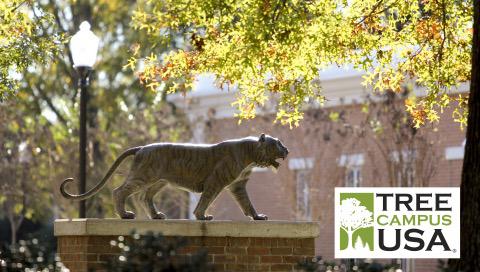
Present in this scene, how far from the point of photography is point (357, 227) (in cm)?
1502

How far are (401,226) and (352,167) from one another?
1364 cm

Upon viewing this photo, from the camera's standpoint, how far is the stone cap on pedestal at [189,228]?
12.5 meters

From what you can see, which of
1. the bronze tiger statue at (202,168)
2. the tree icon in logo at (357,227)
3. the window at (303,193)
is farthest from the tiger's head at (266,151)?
the window at (303,193)

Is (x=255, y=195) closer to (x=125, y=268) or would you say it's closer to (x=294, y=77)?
(x=294, y=77)

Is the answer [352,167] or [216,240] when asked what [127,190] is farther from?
[352,167]

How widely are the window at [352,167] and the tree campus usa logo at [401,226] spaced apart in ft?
38.3

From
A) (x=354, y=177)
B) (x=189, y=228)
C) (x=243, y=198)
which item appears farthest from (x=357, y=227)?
(x=354, y=177)

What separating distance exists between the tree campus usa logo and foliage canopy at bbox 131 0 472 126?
110 cm

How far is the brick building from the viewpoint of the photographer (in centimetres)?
2516

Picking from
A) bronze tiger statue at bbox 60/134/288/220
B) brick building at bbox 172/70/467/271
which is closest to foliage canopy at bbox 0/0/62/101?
bronze tiger statue at bbox 60/134/288/220

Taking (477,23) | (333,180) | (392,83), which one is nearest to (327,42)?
(392,83)

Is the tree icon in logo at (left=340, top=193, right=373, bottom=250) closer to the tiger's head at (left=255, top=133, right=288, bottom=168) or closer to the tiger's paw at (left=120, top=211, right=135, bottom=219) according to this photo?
the tiger's head at (left=255, top=133, right=288, bottom=168)

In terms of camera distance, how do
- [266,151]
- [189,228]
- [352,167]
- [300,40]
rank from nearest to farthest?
[189,228]
[266,151]
[300,40]
[352,167]

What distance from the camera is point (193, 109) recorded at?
3291cm
